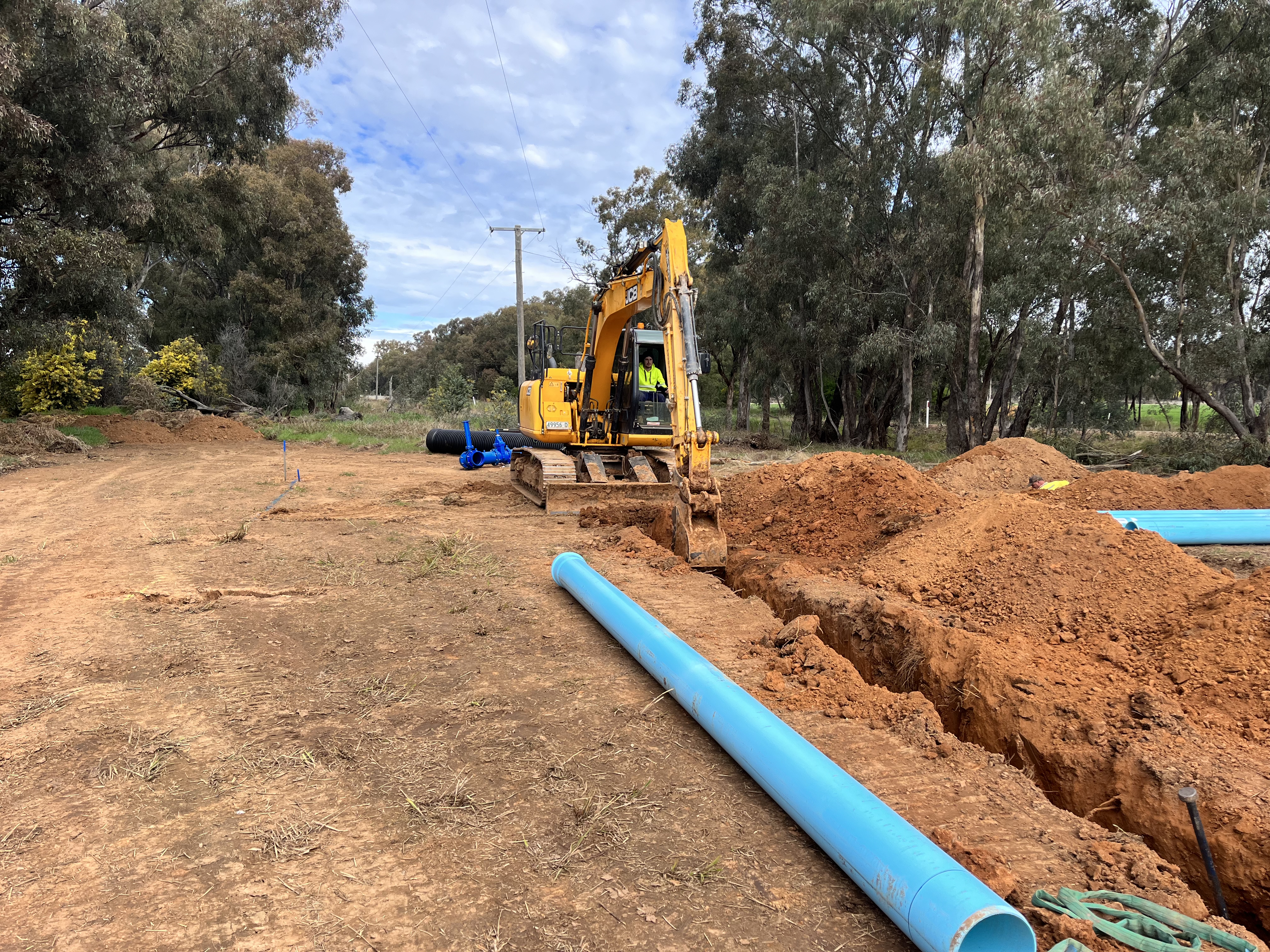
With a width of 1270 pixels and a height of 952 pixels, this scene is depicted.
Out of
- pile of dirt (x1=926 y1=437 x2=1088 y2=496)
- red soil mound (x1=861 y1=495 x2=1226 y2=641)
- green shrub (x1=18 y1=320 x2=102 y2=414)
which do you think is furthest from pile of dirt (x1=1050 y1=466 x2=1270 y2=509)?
green shrub (x1=18 y1=320 x2=102 y2=414)

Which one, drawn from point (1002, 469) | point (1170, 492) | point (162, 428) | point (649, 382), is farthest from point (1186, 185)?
point (162, 428)

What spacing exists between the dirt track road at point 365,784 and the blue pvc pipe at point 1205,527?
5224mm

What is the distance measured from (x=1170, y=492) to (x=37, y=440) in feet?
78.3

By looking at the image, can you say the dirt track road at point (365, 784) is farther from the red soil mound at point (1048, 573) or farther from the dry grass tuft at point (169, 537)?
the red soil mound at point (1048, 573)

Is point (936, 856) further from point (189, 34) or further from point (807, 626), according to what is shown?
point (189, 34)

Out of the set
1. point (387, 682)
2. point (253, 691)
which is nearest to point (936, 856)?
point (387, 682)

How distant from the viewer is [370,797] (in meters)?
3.24

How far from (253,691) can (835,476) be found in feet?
24.5

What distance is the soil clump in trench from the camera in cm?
333

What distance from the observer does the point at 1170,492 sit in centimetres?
948

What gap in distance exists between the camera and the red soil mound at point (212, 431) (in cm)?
2316

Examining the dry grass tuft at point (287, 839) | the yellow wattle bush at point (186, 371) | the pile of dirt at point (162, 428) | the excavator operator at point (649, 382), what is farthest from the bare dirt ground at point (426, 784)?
the yellow wattle bush at point (186, 371)

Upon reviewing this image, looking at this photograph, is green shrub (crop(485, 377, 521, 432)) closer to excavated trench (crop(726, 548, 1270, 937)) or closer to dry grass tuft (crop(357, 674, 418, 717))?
dry grass tuft (crop(357, 674, 418, 717))

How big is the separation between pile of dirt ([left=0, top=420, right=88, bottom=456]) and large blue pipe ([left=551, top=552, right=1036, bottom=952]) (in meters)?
20.1
